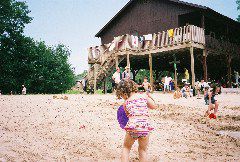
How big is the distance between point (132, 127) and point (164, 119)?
4939 mm

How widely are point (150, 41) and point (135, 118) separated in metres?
18.1

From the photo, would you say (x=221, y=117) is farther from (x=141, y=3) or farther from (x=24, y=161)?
(x=141, y=3)

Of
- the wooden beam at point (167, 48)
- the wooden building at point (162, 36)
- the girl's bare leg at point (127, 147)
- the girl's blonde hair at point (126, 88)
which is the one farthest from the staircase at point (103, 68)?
the girl's bare leg at point (127, 147)

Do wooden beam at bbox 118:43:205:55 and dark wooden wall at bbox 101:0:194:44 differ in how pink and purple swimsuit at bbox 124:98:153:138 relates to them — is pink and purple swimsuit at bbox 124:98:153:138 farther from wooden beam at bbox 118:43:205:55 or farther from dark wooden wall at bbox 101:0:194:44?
dark wooden wall at bbox 101:0:194:44

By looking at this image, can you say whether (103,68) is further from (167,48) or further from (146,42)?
(167,48)

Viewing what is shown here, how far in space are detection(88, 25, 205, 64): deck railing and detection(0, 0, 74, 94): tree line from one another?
1702 cm

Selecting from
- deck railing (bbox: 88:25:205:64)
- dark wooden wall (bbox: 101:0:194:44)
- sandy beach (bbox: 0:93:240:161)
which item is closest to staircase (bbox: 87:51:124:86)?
deck railing (bbox: 88:25:205:64)

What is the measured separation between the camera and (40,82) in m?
39.2

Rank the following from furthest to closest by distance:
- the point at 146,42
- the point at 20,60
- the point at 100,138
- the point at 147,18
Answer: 1. the point at 20,60
2. the point at 147,18
3. the point at 146,42
4. the point at 100,138

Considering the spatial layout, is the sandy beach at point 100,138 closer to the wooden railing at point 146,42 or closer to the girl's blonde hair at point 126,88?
the girl's blonde hair at point 126,88

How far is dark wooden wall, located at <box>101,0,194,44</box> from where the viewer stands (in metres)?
22.2

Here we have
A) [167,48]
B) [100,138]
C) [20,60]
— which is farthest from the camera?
[20,60]

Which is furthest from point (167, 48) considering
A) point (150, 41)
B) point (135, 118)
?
point (135, 118)

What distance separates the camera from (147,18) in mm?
24203
